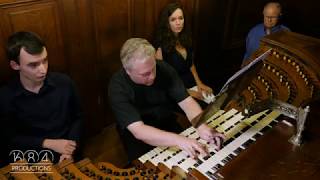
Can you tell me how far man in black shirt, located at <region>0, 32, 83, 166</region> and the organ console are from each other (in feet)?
1.97

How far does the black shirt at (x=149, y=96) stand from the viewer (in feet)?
7.78

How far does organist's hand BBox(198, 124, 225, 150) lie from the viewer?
2059mm

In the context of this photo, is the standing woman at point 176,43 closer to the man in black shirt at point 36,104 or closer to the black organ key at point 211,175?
the man in black shirt at point 36,104

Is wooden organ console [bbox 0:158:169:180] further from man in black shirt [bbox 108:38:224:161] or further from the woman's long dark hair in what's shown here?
the woman's long dark hair

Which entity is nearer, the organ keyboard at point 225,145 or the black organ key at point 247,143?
the organ keyboard at point 225,145

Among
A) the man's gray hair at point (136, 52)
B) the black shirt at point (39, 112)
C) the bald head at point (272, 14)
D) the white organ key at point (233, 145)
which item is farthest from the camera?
the bald head at point (272, 14)

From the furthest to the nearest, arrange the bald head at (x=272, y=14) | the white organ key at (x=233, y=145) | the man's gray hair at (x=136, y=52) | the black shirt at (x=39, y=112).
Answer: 1. the bald head at (x=272, y=14)
2. the black shirt at (x=39, y=112)
3. the man's gray hair at (x=136, y=52)
4. the white organ key at (x=233, y=145)

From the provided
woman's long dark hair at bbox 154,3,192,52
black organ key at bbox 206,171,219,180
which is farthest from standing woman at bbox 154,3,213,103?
black organ key at bbox 206,171,219,180

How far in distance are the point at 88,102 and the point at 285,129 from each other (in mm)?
2176

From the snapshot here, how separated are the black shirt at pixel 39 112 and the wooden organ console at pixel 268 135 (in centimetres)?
87

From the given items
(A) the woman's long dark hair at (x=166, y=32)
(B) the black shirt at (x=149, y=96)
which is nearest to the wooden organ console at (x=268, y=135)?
(B) the black shirt at (x=149, y=96)

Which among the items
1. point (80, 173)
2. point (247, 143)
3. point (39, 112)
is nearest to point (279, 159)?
point (247, 143)

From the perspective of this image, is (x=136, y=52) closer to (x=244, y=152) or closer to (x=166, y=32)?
(x=244, y=152)

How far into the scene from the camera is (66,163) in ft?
6.15
